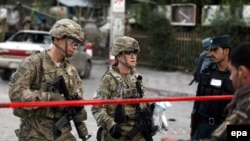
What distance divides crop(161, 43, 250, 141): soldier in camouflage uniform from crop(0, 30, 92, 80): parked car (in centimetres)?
1096

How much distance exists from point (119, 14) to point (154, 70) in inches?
210

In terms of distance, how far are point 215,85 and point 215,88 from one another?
1.3 inches

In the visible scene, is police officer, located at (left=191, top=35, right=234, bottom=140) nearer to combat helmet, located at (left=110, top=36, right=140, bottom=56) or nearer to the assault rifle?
combat helmet, located at (left=110, top=36, right=140, bottom=56)

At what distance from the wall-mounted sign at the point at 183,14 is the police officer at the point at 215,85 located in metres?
13.6

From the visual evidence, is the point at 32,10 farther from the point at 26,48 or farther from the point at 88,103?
the point at 88,103

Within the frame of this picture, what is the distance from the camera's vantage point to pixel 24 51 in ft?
47.2

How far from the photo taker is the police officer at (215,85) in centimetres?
520

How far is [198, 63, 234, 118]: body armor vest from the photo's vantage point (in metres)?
5.19

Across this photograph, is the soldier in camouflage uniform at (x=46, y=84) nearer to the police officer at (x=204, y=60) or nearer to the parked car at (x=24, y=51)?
the police officer at (x=204, y=60)

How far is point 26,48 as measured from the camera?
14430mm

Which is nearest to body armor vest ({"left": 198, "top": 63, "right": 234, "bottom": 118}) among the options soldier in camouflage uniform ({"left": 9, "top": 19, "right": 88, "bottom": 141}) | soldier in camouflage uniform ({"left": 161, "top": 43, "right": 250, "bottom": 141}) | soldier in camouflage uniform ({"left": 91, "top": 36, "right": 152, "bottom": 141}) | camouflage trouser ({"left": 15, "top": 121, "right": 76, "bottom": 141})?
soldier in camouflage uniform ({"left": 91, "top": 36, "right": 152, "bottom": 141})

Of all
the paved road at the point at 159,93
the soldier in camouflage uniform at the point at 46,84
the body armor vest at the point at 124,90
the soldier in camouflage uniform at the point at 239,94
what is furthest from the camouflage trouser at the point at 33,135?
the paved road at the point at 159,93

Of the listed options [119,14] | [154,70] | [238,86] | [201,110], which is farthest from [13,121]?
[154,70]

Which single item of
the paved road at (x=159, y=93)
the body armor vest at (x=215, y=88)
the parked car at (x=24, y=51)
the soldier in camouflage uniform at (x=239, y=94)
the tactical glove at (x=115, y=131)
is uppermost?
the soldier in camouflage uniform at (x=239, y=94)
